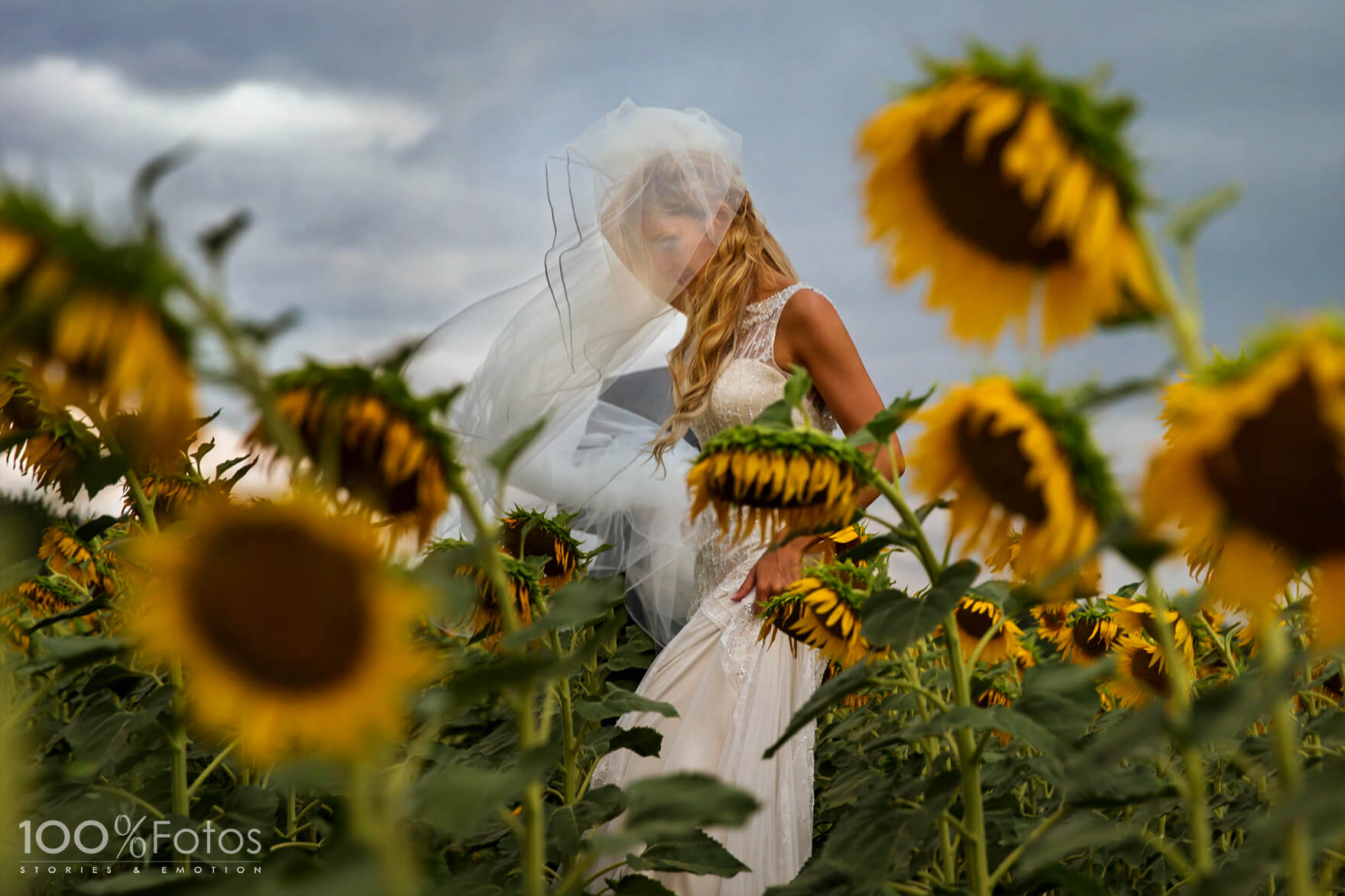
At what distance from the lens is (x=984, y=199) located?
92cm

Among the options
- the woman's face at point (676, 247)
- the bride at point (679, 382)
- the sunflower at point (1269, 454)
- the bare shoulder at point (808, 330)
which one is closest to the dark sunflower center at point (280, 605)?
Answer: the sunflower at point (1269, 454)

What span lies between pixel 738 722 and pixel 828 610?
0.82 m

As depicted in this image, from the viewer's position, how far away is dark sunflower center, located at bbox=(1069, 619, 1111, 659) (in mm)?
3186

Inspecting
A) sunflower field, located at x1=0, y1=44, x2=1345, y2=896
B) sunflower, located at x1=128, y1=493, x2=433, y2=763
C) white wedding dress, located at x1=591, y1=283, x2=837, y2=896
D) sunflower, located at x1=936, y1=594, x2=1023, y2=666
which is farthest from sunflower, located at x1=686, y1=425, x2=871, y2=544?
sunflower, located at x1=936, y1=594, x2=1023, y2=666

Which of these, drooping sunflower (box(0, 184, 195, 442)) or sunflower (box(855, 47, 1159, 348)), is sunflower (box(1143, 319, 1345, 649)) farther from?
drooping sunflower (box(0, 184, 195, 442))

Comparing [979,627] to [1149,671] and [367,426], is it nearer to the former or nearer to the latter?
[1149,671]

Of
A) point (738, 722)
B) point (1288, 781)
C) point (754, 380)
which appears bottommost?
point (1288, 781)

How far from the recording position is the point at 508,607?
1.00 meters

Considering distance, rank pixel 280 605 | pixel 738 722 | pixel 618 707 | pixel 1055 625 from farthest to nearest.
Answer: pixel 1055 625
pixel 738 722
pixel 618 707
pixel 280 605

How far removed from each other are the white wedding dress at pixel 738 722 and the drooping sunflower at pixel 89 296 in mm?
1983

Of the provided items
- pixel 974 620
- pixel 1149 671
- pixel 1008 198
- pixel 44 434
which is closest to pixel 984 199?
pixel 1008 198

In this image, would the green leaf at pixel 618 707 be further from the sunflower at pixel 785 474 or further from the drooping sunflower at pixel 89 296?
the drooping sunflower at pixel 89 296

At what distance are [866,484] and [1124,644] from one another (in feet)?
6.98

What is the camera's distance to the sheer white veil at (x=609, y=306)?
11.6 ft
